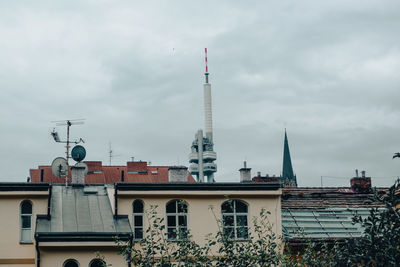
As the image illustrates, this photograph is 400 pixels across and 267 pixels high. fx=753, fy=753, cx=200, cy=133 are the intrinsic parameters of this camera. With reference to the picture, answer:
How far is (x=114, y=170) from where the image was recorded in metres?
96.7

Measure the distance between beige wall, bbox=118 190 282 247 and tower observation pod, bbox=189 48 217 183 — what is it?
5094 inches

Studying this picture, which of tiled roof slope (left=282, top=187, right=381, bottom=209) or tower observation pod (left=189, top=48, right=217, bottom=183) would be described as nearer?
tiled roof slope (left=282, top=187, right=381, bottom=209)

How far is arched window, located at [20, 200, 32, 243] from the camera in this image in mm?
31938

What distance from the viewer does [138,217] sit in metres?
33.2

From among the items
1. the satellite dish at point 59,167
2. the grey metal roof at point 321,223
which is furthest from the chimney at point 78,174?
the grey metal roof at point 321,223

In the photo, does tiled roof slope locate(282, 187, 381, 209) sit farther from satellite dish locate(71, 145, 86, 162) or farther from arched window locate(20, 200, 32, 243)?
arched window locate(20, 200, 32, 243)

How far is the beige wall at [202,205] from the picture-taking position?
33.0 m

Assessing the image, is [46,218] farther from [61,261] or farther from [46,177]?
[46,177]

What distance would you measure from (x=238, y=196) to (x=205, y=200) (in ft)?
4.92

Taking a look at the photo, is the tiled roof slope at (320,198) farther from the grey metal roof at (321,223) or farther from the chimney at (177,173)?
the chimney at (177,173)

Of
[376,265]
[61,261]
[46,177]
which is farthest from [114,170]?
[376,265]

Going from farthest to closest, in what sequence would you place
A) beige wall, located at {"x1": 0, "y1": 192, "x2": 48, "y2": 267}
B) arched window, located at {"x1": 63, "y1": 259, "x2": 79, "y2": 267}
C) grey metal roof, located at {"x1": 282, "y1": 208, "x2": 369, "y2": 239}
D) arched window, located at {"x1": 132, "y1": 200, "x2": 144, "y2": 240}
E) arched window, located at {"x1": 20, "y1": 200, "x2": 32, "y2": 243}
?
1. grey metal roof, located at {"x1": 282, "y1": 208, "x2": 369, "y2": 239}
2. arched window, located at {"x1": 132, "y1": 200, "x2": 144, "y2": 240}
3. arched window, located at {"x1": 20, "y1": 200, "x2": 32, "y2": 243}
4. beige wall, located at {"x1": 0, "y1": 192, "x2": 48, "y2": 267}
5. arched window, located at {"x1": 63, "y1": 259, "x2": 79, "y2": 267}

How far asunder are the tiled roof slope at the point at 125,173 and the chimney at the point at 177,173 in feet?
177

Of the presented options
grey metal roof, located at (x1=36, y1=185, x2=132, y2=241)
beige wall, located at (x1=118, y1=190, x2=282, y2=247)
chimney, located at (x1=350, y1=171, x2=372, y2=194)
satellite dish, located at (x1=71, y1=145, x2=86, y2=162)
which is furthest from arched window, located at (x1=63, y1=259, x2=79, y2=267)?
chimney, located at (x1=350, y1=171, x2=372, y2=194)
